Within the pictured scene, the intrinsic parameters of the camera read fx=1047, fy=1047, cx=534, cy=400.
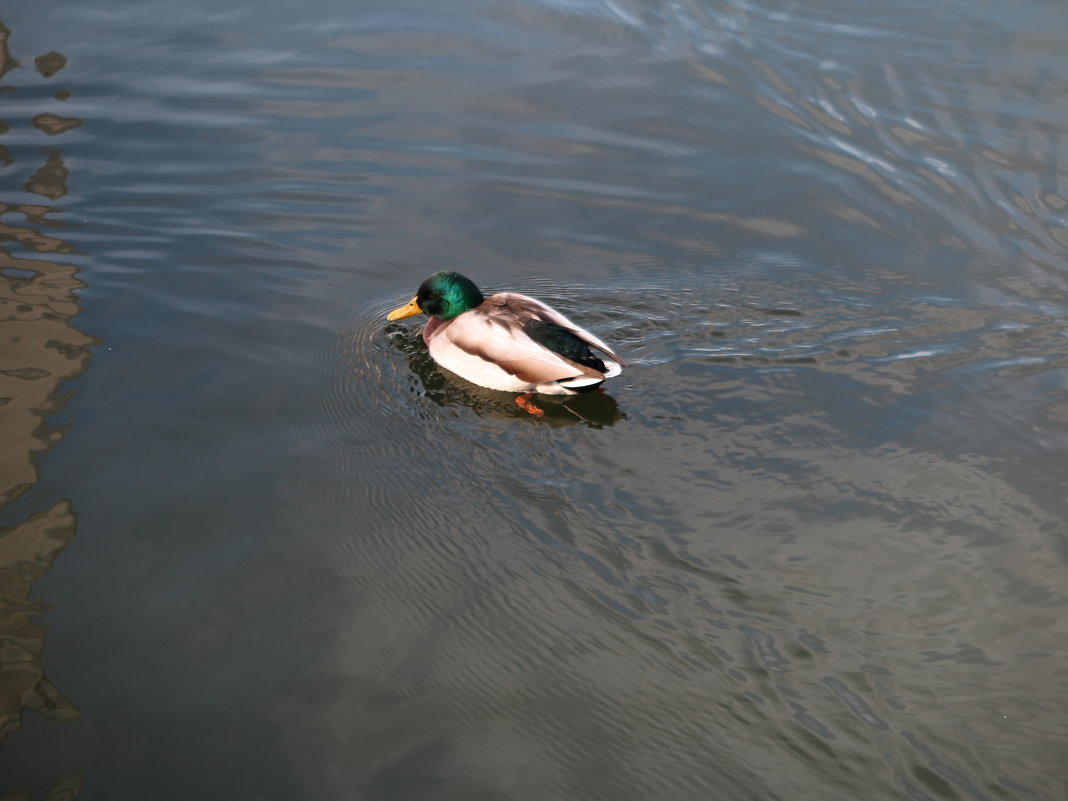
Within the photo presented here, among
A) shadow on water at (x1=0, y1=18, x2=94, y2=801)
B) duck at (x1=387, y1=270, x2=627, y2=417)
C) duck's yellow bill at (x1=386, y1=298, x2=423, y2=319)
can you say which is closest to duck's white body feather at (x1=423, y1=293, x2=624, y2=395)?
duck at (x1=387, y1=270, x2=627, y2=417)

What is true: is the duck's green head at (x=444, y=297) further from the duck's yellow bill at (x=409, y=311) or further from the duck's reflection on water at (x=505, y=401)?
the duck's reflection on water at (x=505, y=401)

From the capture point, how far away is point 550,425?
216 inches

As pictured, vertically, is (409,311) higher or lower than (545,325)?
lower

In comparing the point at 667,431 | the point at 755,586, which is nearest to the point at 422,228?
the point at 667,431

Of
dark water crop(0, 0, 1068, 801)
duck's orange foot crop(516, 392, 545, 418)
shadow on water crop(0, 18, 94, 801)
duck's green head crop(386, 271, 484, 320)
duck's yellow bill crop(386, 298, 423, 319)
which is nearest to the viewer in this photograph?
dark water crop(0, 0, 1068, 801)

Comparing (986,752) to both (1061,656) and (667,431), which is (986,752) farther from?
(667,431)

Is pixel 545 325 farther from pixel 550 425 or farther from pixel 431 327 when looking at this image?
pixel 431 327

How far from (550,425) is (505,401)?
0.36m

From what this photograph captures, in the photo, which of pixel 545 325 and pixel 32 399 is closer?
pixel 32 399

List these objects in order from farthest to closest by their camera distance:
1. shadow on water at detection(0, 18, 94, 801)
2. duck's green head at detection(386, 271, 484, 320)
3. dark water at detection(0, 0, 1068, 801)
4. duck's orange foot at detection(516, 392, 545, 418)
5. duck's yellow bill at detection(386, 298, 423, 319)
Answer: duck's yellow bill at detection(386, 298, 423, 319) → duck's green head at detection(386, 271, 484, 320) → duck's orange foot at detection(516, 392, 545, 418) → shadow on water at detection(0, 18, 94, 801) → dark water at detection(0, 0, 1068, 801)

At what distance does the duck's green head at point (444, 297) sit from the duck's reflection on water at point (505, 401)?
0.27 meters

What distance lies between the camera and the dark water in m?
3.80

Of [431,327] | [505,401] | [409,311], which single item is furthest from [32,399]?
[505,401]

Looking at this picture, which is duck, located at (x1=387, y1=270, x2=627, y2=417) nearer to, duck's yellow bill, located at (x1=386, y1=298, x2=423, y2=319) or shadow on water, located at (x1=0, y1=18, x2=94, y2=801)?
duck's yellow bill, located at (x1=386, y1=298, x2=423, y2=319)
